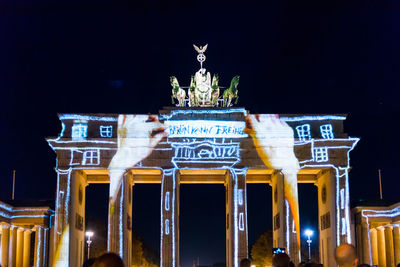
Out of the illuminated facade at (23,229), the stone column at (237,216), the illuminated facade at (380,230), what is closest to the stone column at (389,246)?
the illuminated facade at (380,230)

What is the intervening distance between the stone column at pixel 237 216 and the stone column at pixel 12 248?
22644 millimetres

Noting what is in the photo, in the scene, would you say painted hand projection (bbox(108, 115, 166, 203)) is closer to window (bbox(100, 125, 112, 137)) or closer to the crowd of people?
window (bbox(100, 125, 112, 137))

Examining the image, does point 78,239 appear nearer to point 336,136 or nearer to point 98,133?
point 98,133

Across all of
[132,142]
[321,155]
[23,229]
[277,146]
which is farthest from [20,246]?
[321,155]

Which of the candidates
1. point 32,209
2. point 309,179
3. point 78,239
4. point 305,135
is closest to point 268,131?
point 305,135

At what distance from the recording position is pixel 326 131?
57.6 metres

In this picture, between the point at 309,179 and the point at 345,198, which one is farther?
the point at 309,179

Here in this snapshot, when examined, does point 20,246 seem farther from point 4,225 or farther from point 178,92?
point 178,92

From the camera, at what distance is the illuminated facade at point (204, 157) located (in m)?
55.5

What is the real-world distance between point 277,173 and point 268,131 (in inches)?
170

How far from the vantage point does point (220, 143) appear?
56750mm

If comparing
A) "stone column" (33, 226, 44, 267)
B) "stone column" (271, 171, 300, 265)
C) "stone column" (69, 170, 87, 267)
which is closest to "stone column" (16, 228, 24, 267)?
"stone column" (33, 226, 44, 267)

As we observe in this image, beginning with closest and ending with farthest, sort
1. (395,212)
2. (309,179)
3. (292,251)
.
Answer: (292,251)
(395,212)
(309,179)

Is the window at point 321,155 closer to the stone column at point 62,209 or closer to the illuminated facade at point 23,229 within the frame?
the stone column at point 62,209
